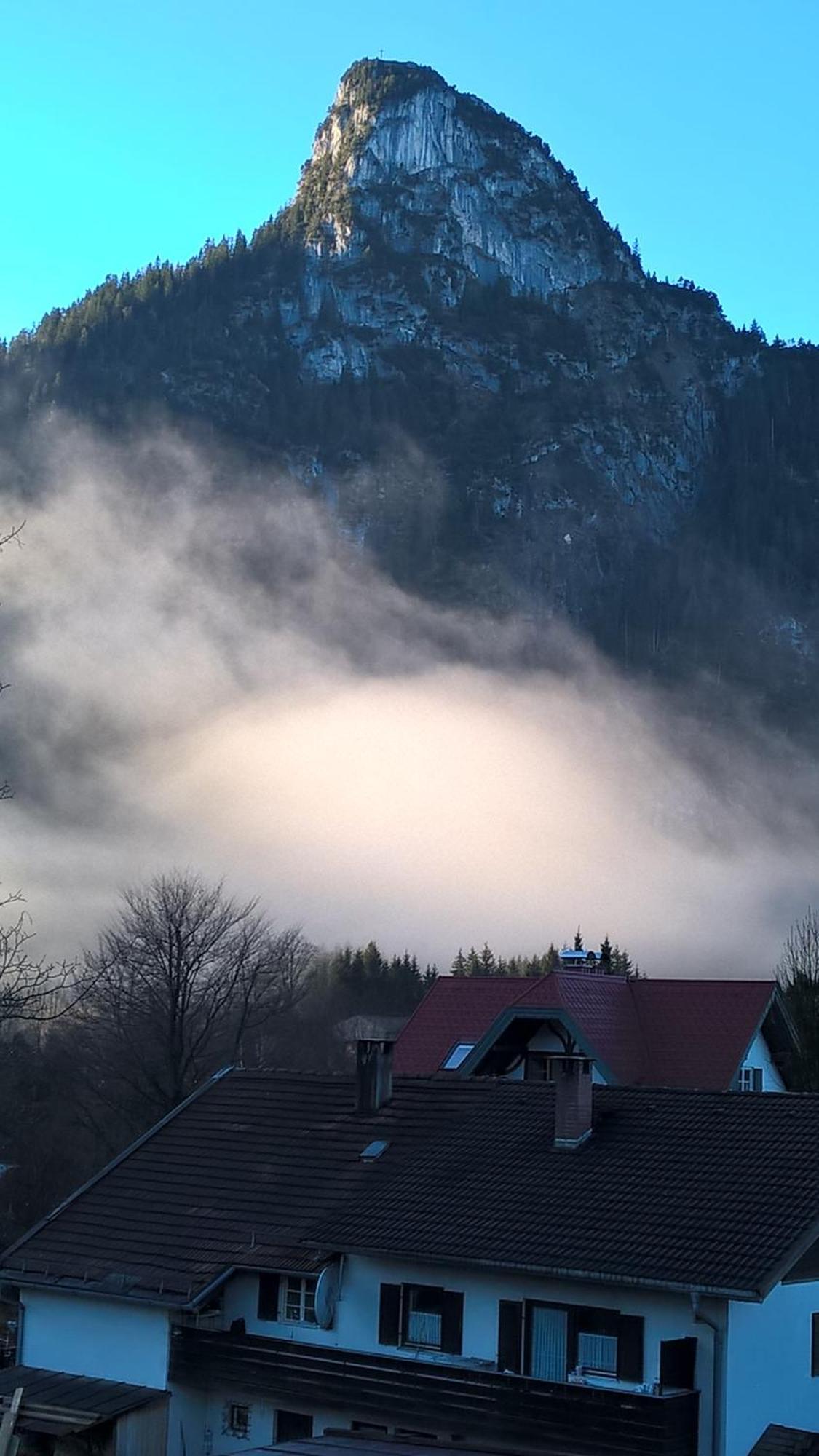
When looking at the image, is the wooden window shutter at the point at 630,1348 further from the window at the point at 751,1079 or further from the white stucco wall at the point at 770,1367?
the window at the point at 751,1079

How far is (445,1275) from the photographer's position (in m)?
23.2

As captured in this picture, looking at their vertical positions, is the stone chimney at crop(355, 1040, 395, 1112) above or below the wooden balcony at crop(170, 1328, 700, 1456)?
above

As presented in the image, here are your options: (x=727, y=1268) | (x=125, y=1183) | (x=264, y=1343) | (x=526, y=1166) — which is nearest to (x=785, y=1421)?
(x=727, y=1268)

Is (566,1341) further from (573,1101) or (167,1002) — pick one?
(167,1002)

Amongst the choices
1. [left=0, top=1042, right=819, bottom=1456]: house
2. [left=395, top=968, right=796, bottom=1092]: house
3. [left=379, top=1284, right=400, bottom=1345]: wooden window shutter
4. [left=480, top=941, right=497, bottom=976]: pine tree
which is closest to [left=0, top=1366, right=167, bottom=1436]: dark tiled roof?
[left=0, top=1042, right=819, bottom=1456]: house

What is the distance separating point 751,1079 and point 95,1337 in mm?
25026

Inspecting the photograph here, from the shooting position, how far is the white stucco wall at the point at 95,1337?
25500 millimetres

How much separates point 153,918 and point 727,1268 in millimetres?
45124

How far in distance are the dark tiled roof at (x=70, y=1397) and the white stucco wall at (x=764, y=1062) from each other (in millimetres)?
24810

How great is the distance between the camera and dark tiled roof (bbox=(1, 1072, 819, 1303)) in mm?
→ 21375

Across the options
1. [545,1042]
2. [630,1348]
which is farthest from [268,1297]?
[545,1042]

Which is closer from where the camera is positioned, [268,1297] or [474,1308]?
[474,1308]

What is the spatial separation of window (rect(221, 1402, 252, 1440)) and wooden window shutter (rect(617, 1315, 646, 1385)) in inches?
263

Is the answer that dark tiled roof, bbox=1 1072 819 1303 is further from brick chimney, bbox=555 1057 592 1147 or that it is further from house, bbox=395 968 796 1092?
house, bbox=395 968 796 1092
